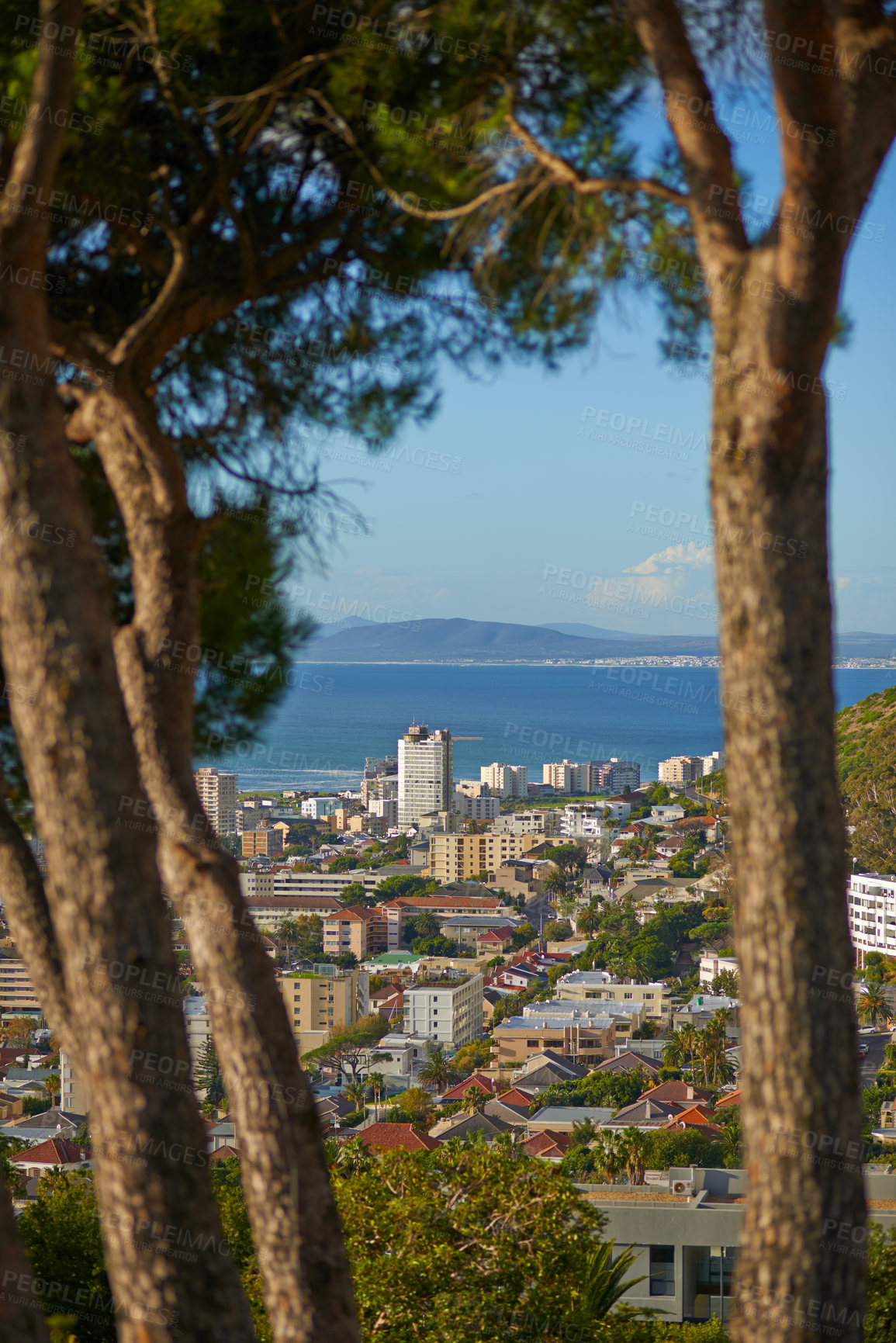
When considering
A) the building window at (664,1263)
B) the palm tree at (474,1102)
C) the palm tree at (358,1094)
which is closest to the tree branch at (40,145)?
the building window at (664,1263)

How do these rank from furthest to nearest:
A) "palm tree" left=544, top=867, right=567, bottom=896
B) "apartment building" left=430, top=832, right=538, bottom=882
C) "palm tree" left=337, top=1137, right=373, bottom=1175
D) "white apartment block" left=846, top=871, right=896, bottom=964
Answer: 1. "apartment building" left=430, top=832, right=538, bottom=882
2. "palm tree" left=544, top=867, right=567, bottom=896
3. "white apartment block" left=846, top=871, right=896, bottom=964
4. "palm tree" left=337, top=1137, right=373, bottom=1175

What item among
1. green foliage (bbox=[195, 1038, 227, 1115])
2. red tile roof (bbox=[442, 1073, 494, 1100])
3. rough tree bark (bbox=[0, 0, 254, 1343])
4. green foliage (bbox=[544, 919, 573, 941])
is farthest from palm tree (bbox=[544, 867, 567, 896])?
rough tree bark (bbox=[0, 0, 254, 1343])

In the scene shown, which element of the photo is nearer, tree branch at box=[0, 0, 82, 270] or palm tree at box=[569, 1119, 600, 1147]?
tree branch at box=[0, 0, 82, 270]

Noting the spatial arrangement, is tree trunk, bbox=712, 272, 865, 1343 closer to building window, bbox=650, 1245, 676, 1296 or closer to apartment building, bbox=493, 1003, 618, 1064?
building window, bbox=650, 1245, 676, 1296

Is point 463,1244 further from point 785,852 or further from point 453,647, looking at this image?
point 453,647

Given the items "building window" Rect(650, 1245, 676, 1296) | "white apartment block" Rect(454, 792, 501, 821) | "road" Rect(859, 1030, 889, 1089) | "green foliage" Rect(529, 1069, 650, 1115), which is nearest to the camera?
"building window" Rect(650, 1245, 676, 1296)

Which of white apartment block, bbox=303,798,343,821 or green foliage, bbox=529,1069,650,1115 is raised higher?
white apartment block, bbox=303,798,343,821

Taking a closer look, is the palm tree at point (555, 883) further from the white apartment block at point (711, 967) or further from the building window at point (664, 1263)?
the building window at point (664, 1263)

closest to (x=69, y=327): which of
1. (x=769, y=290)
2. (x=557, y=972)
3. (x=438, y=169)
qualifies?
(x=438, y=169)
